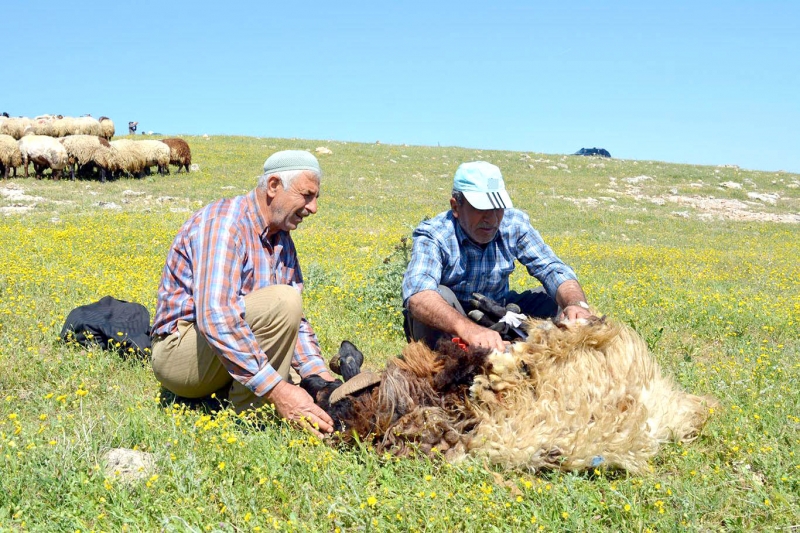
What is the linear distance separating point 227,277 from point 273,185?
1.97ft

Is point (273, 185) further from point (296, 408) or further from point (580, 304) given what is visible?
point (580, 304)

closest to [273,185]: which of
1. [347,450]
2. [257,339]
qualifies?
→ [257,339]

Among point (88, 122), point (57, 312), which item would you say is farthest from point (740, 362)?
point (88, 122)

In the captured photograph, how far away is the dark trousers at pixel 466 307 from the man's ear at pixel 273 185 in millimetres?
1170

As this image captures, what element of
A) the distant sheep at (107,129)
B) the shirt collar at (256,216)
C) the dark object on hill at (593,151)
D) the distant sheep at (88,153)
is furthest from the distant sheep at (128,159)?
the dark object on hill at (593,151)

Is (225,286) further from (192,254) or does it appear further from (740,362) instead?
(740,362)

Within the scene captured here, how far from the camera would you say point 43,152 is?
21.4 metres

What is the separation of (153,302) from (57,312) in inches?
32.9

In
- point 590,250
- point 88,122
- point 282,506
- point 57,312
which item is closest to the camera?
point 282,506

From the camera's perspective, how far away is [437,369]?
3379 mm

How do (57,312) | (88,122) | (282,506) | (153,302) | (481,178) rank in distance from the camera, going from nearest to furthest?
(282,506) → (481,178) → (57,312) → (153,302) → (88,122)

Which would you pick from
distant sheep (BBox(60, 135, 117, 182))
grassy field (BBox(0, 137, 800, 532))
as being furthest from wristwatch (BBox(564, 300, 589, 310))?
distant sheep (BBox(60, 135, 117, 182))

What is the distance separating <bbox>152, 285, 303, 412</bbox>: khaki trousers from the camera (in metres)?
3.56

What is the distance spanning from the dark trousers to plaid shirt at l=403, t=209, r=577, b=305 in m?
0.09
